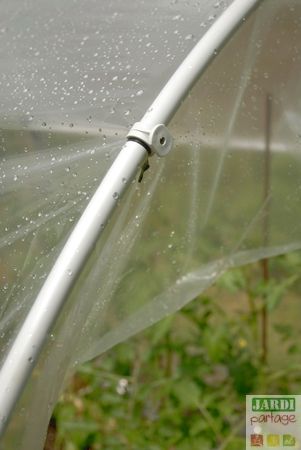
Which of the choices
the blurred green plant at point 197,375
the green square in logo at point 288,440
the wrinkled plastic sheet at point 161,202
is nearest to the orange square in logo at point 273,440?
the green square in logo at point 288,440

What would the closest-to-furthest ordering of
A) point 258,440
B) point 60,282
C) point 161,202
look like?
point 60,282 < point 161,202 < point 258,440

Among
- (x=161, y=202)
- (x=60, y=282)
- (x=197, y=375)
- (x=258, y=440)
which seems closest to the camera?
(x=60, y=282)

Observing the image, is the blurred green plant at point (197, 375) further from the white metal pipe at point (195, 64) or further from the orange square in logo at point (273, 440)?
the white metal pipe at point (195, 64)

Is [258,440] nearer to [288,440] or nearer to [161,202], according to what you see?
[288,440]

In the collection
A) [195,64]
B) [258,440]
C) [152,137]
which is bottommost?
[258,440]

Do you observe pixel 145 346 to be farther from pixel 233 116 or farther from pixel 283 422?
pixel 233 116

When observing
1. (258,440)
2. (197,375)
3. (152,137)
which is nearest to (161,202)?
(152,137)

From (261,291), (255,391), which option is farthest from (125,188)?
(255,391)
